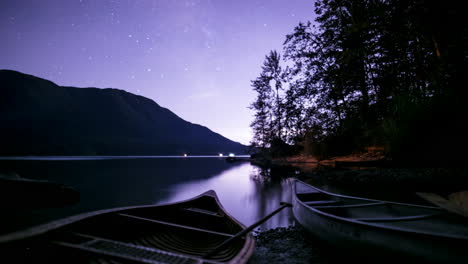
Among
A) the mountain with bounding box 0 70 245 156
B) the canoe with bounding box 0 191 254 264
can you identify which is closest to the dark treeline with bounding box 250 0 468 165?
the canoe with bounding box 0 191 254 264

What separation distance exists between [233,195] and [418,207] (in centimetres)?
936

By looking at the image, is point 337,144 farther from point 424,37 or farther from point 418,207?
point 418,207

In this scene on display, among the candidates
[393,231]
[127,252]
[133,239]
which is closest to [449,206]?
[393,231]

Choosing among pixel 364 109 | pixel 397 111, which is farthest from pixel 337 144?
pixel 397 111

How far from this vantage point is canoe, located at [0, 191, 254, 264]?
2096mm

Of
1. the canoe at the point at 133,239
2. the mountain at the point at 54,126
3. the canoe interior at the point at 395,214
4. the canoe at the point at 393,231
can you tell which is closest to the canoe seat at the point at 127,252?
the canoe at the point at 133,239

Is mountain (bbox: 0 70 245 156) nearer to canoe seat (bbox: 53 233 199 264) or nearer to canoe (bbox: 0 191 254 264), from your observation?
canoe (bbox: 0 191 254 264)

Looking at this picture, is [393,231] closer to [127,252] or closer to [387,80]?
[127,252]

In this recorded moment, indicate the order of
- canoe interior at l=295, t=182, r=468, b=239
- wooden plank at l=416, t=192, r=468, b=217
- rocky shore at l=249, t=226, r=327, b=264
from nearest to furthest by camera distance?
1. wooden plank at l=416, t=192, r=468, b=217
2. canoe interior at l=295, t=182, r=468, b=239
3. rocky shore at l=249, t=226, r=327, b=264

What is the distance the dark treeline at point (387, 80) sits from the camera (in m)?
8.78

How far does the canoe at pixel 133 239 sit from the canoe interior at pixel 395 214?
226 cm

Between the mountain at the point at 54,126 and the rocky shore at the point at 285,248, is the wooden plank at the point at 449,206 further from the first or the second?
the mountain at the point at 54,126

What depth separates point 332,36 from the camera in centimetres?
1861

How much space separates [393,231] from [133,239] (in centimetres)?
415
